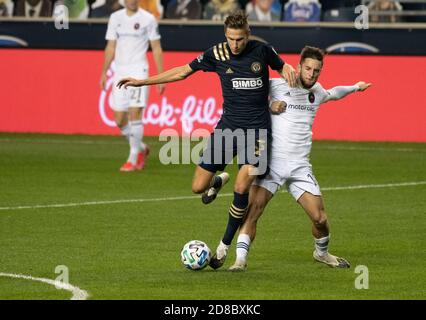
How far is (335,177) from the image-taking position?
58.3 feet

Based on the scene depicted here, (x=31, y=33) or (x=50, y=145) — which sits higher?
(x=31, y=33)

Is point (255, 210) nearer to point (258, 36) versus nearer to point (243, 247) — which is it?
point (243, 247)

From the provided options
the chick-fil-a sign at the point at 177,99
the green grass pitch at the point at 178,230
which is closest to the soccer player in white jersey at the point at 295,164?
the green grass pitch at the point at 178,230

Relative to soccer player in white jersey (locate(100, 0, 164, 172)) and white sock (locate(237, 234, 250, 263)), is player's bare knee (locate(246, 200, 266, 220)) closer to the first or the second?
white sock (locate(237, 234, 250, 263))

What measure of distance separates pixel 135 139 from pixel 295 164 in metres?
8.22

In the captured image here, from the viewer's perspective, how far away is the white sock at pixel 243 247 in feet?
33.8

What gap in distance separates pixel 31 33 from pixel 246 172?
1465 centimetres

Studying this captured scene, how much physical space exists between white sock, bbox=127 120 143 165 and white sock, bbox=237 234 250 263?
321 inches

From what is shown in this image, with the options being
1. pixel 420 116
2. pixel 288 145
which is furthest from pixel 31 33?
pixel 288 145

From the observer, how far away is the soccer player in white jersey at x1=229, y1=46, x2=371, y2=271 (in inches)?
411

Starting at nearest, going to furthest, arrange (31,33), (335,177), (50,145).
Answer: (335,177) < (50,145) < (31,33)

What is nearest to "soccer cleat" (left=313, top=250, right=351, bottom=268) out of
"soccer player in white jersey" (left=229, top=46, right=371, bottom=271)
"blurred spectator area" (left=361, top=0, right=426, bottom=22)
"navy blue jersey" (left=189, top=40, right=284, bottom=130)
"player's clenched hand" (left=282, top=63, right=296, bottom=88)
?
"soccer player in white jersey" (left=229, top=46, right=371, bottom=271)
